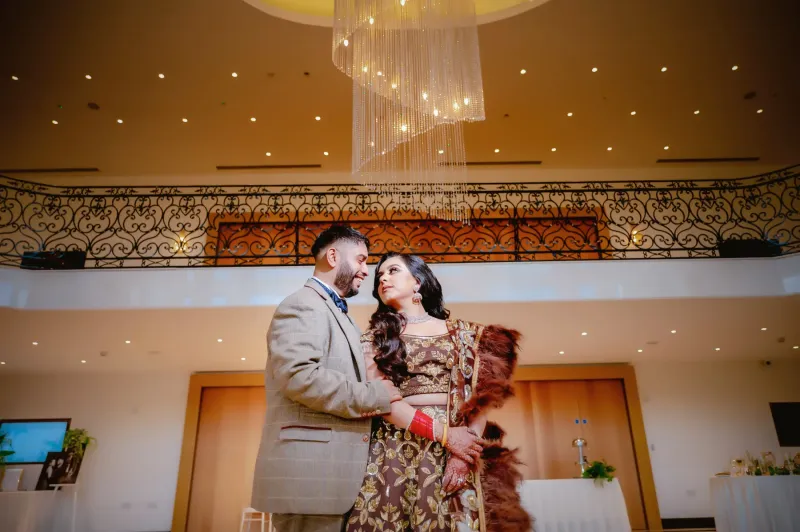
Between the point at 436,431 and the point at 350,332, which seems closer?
the point at 436,431

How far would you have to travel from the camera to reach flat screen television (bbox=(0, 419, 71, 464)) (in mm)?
9594

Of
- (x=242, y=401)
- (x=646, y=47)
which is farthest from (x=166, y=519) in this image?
(x=646, y=47)

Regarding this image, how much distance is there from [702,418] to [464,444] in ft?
33.6

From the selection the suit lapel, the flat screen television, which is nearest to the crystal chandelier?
the suit lapel

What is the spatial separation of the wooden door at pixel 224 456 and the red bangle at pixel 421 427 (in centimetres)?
882

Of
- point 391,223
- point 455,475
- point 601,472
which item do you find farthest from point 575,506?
point 455,475

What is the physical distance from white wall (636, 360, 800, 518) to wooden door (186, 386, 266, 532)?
7561 mm

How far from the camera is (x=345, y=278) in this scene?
2.09 meters

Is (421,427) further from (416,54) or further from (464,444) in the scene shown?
(416,54)

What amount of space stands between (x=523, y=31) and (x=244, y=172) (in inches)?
251

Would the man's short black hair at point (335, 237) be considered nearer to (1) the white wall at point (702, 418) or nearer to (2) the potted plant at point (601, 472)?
(2) the potted plant at point (601, 472)

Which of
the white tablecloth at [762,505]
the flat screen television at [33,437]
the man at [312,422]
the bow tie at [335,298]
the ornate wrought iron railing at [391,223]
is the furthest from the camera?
the flat screen television at [33,437]

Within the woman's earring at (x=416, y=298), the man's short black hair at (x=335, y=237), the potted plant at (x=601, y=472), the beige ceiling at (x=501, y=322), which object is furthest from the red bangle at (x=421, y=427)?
the beige ceiling at (x=501, y=322)

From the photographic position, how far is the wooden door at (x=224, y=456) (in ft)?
30.8
